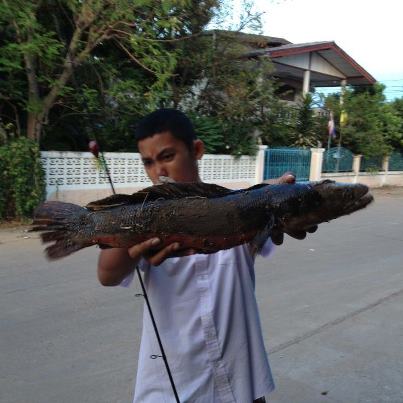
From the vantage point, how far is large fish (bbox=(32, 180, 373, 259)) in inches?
46.1

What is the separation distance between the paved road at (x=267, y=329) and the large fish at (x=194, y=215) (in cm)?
212

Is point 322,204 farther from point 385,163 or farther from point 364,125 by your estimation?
point 385,163

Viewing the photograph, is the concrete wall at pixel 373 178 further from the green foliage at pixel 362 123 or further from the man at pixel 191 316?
the man at pixel 191 316

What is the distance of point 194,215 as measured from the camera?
1180 millimetres

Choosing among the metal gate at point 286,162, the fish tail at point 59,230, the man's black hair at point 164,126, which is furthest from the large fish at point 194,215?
the metal gate at point 286,162

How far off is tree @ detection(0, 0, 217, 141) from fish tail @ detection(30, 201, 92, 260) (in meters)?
7.45

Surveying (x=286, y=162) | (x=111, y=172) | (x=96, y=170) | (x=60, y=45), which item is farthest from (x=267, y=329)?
(x=286, y=162)

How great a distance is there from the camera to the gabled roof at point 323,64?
18.0 meters

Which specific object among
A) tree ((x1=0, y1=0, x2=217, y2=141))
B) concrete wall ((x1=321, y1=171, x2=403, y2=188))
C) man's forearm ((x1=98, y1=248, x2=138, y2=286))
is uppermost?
tree ((x1=0, y1=0, x2=217, y2=141))

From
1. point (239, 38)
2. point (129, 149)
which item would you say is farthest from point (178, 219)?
point (239, 38)

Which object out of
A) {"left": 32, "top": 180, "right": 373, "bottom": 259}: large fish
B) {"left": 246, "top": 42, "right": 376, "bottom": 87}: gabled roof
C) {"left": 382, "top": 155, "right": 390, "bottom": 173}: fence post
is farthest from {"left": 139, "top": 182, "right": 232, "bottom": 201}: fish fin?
{"left": 382, "top": 155, "right": 390, "bottom": 173}: fence post

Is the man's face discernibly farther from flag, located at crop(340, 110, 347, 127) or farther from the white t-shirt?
flag, located at crop(340, 110, 347, 127)

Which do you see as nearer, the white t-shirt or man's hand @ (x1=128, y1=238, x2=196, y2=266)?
man's hand @ (x1=128, y1=238, x2=196, y2=266)

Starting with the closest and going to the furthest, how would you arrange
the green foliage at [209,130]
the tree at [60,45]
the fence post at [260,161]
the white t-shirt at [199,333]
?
the white t-shirt at [199,333] → the tree at [60,45] → the green foliage at [209,130] → the fence post at [260,161]
